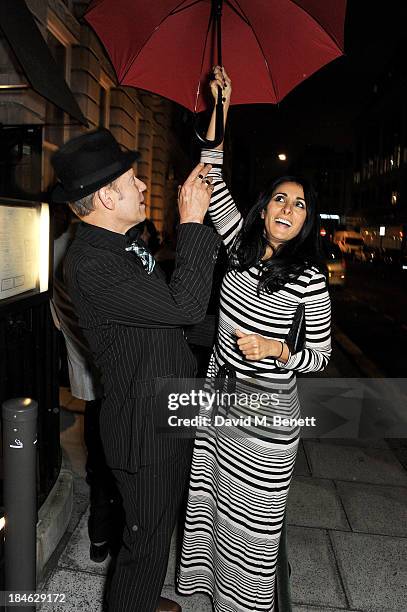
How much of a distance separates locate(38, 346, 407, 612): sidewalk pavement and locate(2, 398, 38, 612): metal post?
40.3 inches

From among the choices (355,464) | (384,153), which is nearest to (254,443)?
(355,464)

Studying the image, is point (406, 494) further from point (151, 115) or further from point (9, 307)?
point (151, 115)

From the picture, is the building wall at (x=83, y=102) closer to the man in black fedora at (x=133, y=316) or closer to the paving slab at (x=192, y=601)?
the man in black fedora at (x=133, y=316)

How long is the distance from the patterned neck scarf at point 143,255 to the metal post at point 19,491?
2.16 ft

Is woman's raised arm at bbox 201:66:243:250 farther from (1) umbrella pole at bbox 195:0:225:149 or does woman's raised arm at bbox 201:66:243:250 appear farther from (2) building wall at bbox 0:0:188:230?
(2) building wall at bbox 0:0:188:230

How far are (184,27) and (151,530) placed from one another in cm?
241

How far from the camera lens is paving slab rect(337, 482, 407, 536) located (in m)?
3.45

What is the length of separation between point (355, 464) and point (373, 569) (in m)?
1.52

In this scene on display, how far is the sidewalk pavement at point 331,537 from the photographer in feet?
8.93

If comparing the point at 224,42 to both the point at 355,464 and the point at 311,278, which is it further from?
the point at 355,464

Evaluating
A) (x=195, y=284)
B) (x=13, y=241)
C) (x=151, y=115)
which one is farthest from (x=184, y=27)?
(x=151, y=115)

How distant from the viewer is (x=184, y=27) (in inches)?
102

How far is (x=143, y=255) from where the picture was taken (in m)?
1.98

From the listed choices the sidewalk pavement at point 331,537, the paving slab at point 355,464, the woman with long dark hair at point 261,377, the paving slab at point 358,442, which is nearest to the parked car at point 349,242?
the paving slab at point 358,442
